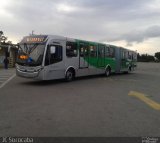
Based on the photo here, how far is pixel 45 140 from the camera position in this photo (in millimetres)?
5254

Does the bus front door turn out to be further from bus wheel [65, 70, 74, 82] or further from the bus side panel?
the bus side panel

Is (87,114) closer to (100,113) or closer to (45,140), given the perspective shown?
(100,113)

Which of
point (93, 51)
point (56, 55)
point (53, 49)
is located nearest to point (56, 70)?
point (56, 55)

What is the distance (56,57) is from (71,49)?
1.96 meters

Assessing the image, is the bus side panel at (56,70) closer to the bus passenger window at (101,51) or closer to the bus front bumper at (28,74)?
the bus front bumper at (28,74)

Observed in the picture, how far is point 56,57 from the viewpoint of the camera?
15.9 meters

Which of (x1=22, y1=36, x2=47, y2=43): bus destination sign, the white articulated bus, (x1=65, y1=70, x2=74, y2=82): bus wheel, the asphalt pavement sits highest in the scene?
(x1=22, y1=36, x2=47, y2=43): bus destination sign

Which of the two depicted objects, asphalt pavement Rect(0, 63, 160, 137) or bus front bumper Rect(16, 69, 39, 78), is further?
bus front bumper Rect(16, 69, 39, 78)

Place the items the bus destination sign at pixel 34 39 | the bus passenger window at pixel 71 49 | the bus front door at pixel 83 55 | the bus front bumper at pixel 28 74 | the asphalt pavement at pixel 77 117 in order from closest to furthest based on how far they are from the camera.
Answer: the asphalt pavement at pixel 77 117 < the bus front bumper at pixel 28 74 < the bus destination sign at pixel 34 39 < the bus passenger window at pixel 71 49 < the bus front door at pixel 83 55

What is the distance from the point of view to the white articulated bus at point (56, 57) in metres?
14.9

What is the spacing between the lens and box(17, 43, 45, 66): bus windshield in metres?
14.9

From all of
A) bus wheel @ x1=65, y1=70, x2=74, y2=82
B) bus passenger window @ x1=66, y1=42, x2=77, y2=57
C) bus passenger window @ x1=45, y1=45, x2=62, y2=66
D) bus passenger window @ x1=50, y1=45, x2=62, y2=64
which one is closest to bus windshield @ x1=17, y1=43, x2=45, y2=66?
bus passenger window @ x1=45, y1=45, x2=62, y2=66

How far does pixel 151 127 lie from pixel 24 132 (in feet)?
9.75

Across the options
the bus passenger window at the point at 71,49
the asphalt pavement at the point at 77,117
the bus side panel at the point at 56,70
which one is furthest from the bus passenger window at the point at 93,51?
the asphalt pavement at the point at 77,117
